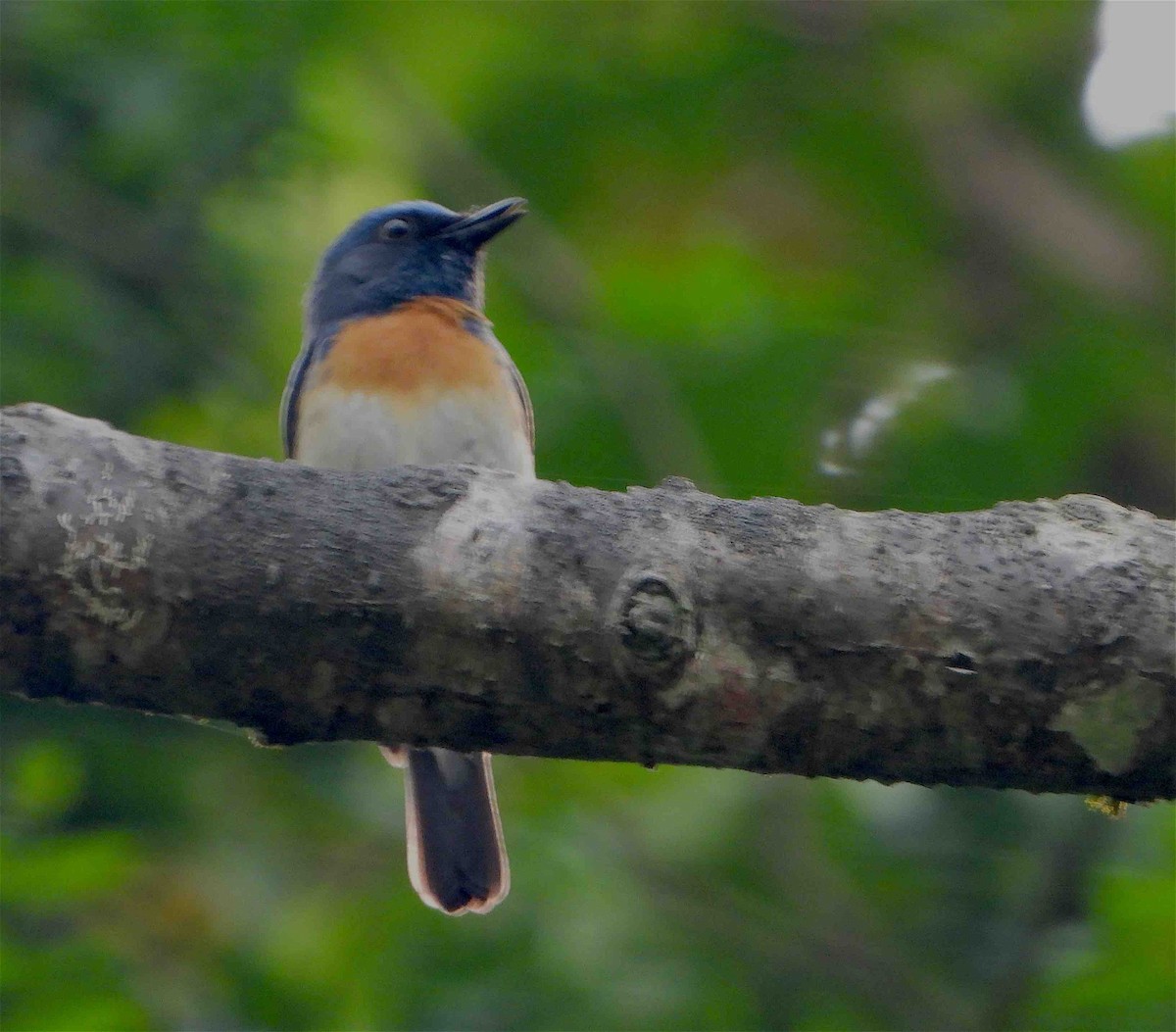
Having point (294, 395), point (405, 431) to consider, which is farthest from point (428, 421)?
point (294, 395)

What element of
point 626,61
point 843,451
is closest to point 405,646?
point 843,451

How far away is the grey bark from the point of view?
8.04ft

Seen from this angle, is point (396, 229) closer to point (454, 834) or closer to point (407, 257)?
point (407, 257)

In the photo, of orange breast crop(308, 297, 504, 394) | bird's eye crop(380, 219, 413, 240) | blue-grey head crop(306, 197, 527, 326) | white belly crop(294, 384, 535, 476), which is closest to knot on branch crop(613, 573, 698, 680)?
white belly crop(294, 384, 535, 476)

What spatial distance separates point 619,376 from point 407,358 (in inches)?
38.7

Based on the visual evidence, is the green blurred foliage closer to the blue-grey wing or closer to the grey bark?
the blue-grey wing

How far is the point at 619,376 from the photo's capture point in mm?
5590

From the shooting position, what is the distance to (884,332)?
6.38m

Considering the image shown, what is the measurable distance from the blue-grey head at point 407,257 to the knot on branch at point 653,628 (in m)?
3.09

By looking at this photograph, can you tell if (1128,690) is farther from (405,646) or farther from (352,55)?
(352,55)

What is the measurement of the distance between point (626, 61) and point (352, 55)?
1208 mm

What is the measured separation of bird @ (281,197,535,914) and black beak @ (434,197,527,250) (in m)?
0.07

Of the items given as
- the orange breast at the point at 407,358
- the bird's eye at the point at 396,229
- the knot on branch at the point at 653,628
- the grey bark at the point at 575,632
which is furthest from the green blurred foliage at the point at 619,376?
the knot on branch at the point at 653,628

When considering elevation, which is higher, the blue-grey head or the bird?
the blue-grey head
